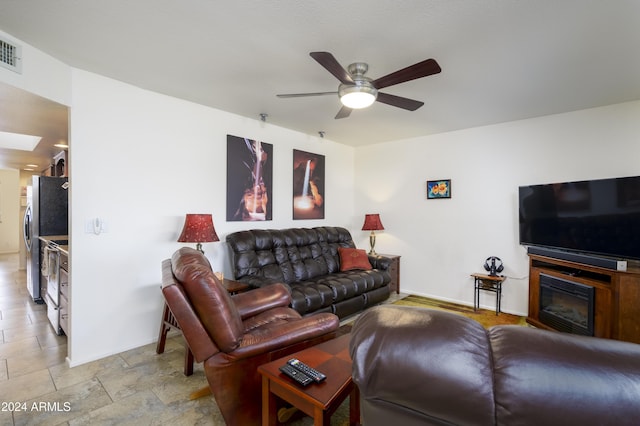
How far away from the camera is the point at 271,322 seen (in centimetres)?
230

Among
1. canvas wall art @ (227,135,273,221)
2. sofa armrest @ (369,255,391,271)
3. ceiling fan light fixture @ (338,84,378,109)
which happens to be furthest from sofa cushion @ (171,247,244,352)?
sofa armrest @ (369,255,391,271)

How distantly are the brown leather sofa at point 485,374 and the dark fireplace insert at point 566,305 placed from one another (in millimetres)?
3026

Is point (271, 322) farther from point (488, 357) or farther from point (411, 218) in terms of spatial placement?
point (411, 218)

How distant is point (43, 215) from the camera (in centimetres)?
411

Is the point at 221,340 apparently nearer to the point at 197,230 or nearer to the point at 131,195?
the point at 197,230

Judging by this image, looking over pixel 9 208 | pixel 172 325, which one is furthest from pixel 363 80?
pixel 9 208

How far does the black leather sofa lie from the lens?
320 centimetres

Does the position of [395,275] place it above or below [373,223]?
below

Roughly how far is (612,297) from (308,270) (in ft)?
9.80

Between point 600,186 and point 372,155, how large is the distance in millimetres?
3066

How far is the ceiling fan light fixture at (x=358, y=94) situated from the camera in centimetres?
232

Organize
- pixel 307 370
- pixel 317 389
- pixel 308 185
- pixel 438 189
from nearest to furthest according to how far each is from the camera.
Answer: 1. pixel 317 389
2. pixel 307 370
3. pixel 438 189
4. pixel 308 185

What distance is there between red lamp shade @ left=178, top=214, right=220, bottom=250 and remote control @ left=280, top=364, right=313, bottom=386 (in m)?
Answer: 1.78

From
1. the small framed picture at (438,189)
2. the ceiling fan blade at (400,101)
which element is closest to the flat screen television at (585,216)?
the small framed picture at (438,189)
